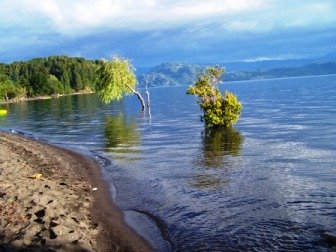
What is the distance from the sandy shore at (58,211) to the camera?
622 inches

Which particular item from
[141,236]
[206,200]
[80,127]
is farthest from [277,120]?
[141,236]

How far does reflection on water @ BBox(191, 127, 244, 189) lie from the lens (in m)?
26.7

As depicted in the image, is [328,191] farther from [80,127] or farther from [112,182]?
[80,127]

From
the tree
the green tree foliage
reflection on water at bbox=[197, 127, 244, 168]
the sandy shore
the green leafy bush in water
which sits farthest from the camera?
the green tree foliage

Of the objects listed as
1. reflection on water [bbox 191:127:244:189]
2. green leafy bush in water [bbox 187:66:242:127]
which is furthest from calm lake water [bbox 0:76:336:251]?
green leafy bush in water [bbox 187:66:242:127]

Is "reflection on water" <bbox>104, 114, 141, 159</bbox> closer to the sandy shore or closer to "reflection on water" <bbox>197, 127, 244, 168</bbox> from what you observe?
"reflection on water" <bbox>197, 127, 244, 168</bbox>

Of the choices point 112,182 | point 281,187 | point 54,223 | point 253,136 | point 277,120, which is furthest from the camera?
point 277,120

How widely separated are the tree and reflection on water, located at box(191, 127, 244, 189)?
3628 cm

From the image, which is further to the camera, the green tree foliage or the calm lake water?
the green tree foliage

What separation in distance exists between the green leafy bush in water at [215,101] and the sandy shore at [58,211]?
24005 millimetres

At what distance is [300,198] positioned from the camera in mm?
22266

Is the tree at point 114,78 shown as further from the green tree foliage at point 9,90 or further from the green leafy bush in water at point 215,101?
the green tree foliage at point 9,90

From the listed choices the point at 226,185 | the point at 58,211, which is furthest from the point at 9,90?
the point at 58,211

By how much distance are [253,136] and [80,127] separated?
28302mm
